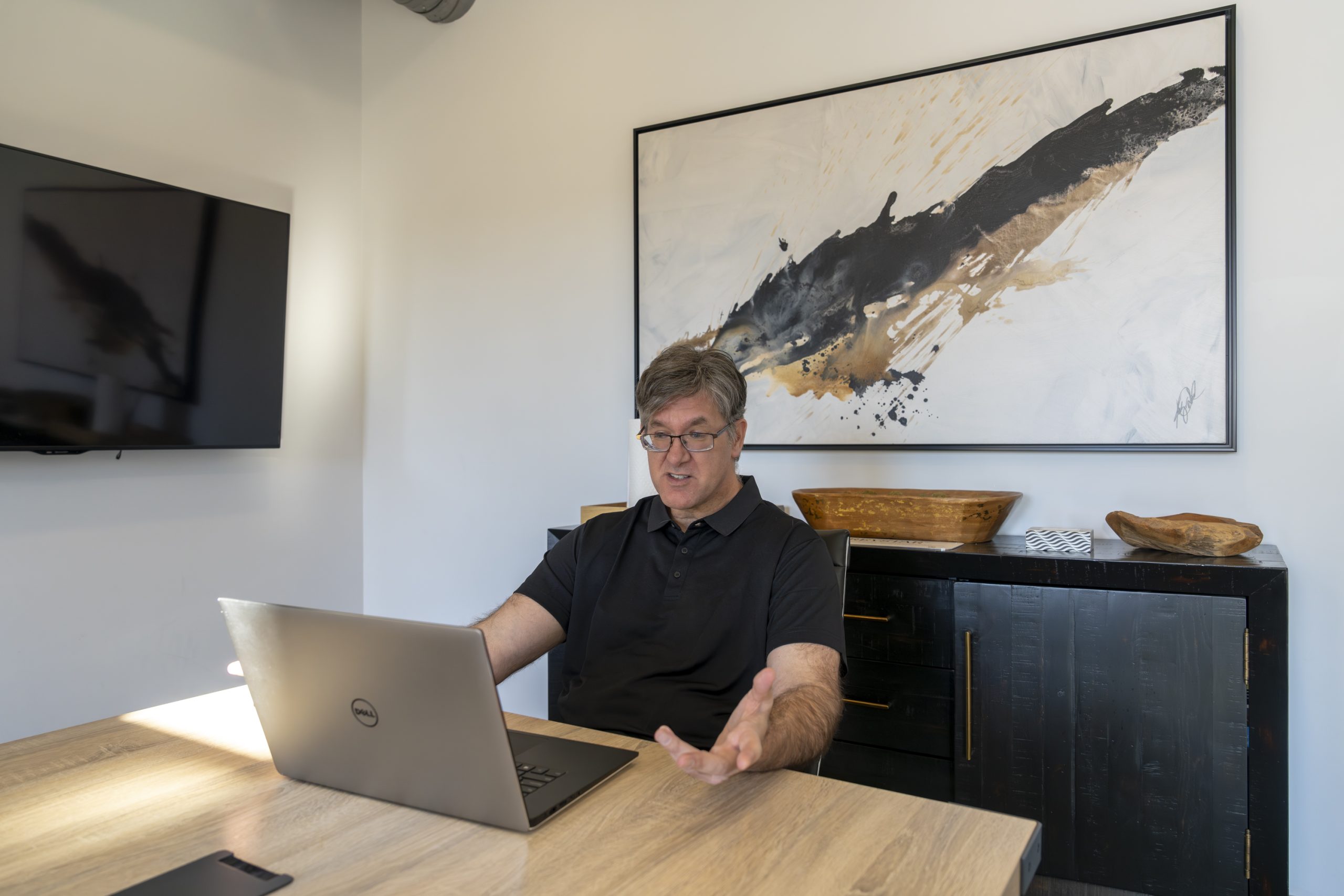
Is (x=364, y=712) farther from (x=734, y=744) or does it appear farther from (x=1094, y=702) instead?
(x=1094, y=702)

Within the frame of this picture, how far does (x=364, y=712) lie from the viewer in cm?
100

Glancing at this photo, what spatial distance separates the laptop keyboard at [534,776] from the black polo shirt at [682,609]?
0.42 metres

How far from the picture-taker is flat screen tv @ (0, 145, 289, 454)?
2.39m

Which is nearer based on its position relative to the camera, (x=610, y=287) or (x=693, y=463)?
(x=693, y=463)

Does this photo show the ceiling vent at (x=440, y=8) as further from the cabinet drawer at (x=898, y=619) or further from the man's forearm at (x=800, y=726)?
the man's forearm at (x=800, y=726)

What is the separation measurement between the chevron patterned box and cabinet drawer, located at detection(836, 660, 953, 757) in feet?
1.20

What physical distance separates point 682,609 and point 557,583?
0.92 ft

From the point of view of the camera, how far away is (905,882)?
2.81 feet

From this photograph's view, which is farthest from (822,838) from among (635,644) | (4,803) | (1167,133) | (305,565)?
(305,565)

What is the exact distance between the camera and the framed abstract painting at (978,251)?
2.18m

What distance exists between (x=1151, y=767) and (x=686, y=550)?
3.53 feet

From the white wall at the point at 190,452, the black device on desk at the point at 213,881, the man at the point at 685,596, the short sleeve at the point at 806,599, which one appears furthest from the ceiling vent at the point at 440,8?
the black device on desk at the point at 213,881

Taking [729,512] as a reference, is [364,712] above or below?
below
